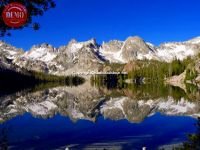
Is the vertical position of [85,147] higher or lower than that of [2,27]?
lower

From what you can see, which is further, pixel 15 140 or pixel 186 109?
pixel 186 109

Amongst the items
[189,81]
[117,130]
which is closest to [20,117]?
[117,130]

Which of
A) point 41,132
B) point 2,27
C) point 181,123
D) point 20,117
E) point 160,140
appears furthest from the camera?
point 20,117

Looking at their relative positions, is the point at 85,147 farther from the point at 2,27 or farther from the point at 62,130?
the point at 2,27

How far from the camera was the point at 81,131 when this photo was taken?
46938 millimetres

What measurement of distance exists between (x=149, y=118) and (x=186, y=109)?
1126 centimetres

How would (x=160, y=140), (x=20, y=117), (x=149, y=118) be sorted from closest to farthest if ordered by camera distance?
(x=160, y=140)
(x=149, y=118)
(x=20, y=117)

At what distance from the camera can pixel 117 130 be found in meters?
46.9

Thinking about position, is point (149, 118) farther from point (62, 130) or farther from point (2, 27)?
point (2, 27)

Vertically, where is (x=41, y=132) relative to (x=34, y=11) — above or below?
below

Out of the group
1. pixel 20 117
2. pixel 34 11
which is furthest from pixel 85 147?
pixel 20 117

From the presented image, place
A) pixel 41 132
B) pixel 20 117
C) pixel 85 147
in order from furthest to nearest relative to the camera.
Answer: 1. pixel 20 117
2. pixel 41 132
3. pixel 85 147

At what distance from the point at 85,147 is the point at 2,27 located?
1844 centimetres

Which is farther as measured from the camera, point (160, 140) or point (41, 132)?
point (41, 132)
